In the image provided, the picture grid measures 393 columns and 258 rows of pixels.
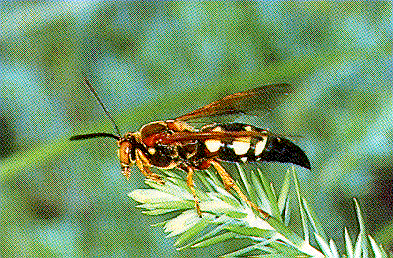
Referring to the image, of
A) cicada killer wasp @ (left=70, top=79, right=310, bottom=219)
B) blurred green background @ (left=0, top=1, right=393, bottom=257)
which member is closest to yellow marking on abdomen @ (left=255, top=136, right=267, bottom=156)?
cicada killer wasp @ (left=70, top=79, right=310, bottom=219)

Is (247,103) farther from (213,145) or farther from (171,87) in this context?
(171,87)

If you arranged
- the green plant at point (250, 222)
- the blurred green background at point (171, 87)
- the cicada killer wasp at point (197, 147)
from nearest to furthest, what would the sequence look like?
the green plant at point (250, 222) < the cicada killer wasp at point (197, 147) < the blurred green background at point (171, 87)

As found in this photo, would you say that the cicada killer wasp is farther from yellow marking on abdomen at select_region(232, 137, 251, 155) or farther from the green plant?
the green plant

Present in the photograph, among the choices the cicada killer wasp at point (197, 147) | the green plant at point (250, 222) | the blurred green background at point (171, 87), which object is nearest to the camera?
the green plant at point (250, 222)

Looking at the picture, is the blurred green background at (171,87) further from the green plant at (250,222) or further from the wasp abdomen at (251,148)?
the green plant at (250,222)

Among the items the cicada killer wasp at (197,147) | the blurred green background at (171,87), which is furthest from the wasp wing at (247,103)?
the blurred green background at (171,87)
